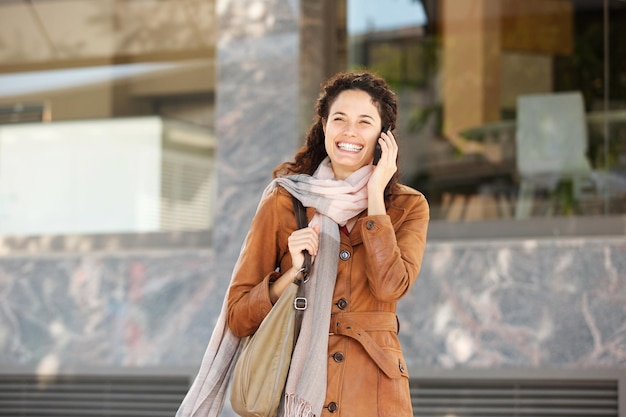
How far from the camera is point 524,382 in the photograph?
6973 mm

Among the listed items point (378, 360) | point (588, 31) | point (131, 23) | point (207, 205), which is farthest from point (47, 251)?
point (378, 360)

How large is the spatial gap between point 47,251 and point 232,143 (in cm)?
175

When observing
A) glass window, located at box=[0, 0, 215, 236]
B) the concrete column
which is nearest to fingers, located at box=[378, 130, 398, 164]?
the concrete column

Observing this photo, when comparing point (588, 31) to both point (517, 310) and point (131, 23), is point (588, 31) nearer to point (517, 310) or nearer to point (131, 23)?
point (517, 310)

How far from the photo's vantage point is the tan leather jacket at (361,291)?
3.71 m

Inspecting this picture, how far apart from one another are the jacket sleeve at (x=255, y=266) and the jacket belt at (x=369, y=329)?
0.95 ft

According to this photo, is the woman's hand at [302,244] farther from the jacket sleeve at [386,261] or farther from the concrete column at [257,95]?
the concrete column at [257,95]

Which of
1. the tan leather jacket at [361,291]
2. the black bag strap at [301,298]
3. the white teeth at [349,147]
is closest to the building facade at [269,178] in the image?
the tan leather jacket at [361,291]

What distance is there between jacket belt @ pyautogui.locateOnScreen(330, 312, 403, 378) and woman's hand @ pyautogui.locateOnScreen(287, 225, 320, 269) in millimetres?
235

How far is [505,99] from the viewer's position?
794cm

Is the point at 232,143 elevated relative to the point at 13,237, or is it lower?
Result: elevated

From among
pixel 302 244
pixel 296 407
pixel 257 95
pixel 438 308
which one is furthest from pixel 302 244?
pixel 257 95

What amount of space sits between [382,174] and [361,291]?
0.43 metres

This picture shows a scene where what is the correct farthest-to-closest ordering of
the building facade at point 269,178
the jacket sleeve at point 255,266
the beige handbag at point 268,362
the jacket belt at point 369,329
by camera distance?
the building facade at point 269,178
the jacket sleeve at point 255,266
the jacket belt at point 369,329
the beige handbag at point 268,362
